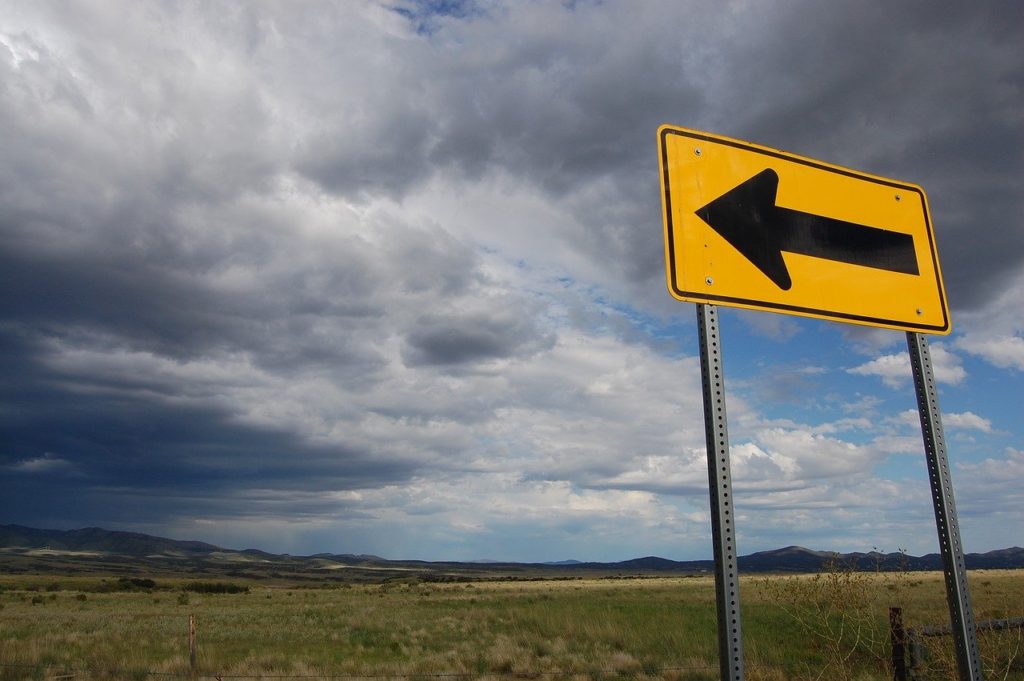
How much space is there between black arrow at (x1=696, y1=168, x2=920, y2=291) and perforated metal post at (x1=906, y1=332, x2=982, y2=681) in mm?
480

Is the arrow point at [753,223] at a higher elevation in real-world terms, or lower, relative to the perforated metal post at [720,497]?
higher

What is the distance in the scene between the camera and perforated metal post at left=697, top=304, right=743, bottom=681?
2523mm

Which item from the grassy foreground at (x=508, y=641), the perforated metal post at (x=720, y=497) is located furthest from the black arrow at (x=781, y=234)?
the grassy foreground at (x=508, y=641)

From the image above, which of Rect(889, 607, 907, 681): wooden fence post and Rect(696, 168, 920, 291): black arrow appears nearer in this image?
Rect(696, 168, 920, 291): black arrow

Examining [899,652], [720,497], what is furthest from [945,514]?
[899,652]

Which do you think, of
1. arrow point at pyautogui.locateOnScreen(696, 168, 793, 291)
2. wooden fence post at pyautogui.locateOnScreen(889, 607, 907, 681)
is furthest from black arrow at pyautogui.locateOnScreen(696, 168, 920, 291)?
wooden fence post at pyautogui.locateOnScreen(889, 607, 907, 681)

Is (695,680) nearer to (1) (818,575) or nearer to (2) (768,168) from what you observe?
(1) (818,575)

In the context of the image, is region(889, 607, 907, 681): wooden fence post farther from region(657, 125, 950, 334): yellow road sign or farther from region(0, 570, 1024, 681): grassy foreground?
region(657, 125, 950, 334): yellow road sign

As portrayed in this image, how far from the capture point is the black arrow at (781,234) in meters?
3.16

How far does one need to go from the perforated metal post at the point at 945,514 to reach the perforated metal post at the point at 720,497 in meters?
1.26

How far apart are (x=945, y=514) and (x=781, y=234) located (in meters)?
1.59

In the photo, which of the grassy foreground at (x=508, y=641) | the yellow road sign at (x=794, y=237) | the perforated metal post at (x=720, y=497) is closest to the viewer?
the perforated metal post at (x=720, y=497)

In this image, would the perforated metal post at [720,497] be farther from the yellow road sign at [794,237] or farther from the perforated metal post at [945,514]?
the perforated metal post at [945,514]

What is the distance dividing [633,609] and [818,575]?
2147 cm
